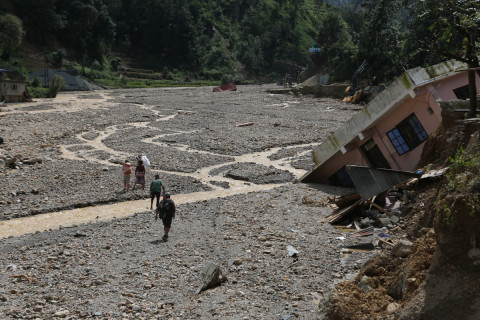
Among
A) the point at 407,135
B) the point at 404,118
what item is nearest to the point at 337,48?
the point at 404,118

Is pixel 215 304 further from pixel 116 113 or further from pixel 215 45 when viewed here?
pixel 215 45

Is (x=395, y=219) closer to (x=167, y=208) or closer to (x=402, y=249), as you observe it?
(x=402, y=249)

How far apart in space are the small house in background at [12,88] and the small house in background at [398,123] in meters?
43.2

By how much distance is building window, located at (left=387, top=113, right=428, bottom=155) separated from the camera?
826 inches

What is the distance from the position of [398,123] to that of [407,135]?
25.8 inches

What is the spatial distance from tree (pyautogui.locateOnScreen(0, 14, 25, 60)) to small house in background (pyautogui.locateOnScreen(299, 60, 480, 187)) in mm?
65454

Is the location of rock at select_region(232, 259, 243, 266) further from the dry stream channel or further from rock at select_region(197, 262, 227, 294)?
the dry stream channel

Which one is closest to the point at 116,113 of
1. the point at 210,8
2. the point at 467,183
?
the point at 467,183

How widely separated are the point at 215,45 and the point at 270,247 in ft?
391

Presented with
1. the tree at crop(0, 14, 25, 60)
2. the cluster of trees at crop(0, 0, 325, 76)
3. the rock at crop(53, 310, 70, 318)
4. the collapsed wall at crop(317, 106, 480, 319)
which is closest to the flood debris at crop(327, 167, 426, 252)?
the collapsed wall at crop(317, 106, 480, 319)

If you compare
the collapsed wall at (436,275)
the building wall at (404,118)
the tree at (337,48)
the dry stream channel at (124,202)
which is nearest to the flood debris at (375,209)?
the building wall at (404,118)

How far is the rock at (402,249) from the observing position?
30.3 ft

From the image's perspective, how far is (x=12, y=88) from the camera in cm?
5572

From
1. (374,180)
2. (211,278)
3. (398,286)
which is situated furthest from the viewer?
(374,180)
